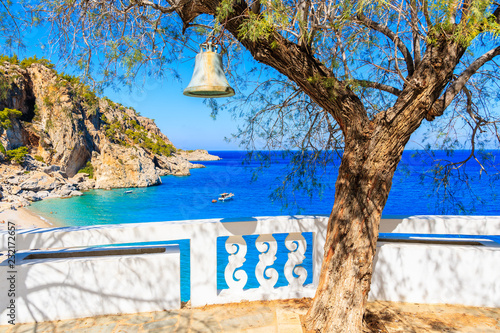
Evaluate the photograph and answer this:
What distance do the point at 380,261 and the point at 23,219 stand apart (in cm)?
2364

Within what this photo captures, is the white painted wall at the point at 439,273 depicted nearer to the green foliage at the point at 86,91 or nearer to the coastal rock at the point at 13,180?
the green foliage at the point at 86,91

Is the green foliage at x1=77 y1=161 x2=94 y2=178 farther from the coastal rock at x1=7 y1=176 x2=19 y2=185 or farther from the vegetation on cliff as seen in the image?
the coastal rock at x1=7 y1=176 x2=19 y2=185

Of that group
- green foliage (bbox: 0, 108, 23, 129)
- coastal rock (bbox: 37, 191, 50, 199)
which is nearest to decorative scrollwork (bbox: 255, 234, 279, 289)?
coastal rock (bbox: 37, 191, 50, 199)

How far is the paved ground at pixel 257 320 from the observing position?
8.65ft

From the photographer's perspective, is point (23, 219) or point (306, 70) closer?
point (306, 70)

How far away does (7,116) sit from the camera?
29.1 meters

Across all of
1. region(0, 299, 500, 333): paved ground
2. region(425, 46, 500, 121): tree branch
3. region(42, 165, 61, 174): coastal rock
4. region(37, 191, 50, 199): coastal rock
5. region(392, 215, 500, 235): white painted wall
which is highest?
region(425, 46, 500, 121): tree branch

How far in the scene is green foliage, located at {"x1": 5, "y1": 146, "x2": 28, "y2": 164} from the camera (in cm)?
2789

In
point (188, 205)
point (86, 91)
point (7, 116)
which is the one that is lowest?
point (188, 205)

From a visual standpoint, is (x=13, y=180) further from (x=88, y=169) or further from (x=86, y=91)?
(x=86, y=91)

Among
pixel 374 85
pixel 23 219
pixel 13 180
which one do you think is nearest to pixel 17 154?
pixel 13 180

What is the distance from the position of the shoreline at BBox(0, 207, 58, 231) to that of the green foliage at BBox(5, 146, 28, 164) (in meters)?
7.87

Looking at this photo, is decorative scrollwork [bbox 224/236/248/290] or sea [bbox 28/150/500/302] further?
sea [bbox 28/150/500/302]

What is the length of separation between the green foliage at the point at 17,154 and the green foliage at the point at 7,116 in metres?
2.33
